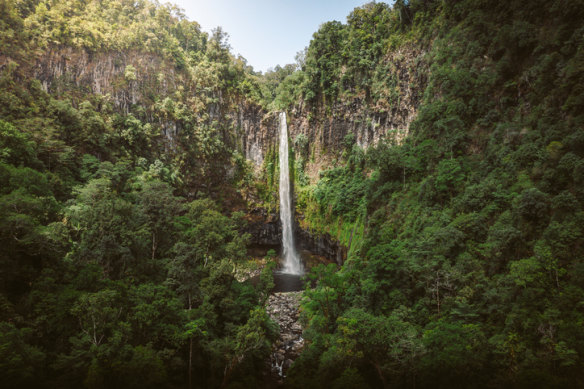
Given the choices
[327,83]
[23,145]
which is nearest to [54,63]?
[23,145]

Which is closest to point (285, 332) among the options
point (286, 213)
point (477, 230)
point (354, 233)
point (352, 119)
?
point (354, 233)

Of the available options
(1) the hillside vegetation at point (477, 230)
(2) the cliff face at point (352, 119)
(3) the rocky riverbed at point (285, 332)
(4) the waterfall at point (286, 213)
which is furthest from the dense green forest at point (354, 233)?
(4) the waterfall at point (286, 213)

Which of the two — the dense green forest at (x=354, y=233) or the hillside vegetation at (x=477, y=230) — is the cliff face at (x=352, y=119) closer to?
the dense green forest at (x=354, y=233)

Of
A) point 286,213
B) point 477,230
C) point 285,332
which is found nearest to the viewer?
point 477,230

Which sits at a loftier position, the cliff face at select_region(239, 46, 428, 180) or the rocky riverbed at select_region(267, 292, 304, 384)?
the cliff face at select_region(239, 46, 428, 180)

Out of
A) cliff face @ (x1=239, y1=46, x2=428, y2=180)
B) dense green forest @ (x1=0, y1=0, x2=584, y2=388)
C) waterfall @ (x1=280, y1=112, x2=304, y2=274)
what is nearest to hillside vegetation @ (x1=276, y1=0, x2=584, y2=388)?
dense green forest @ (x1=0, y1=0, x2=584, y2=388)

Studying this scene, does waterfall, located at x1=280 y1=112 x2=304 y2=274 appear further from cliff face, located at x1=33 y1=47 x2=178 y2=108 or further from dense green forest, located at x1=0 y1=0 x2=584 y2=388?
cliff face, located at x1=33 y1=47 x2=178 y2=108

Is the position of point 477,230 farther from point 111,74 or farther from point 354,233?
point 111,74
